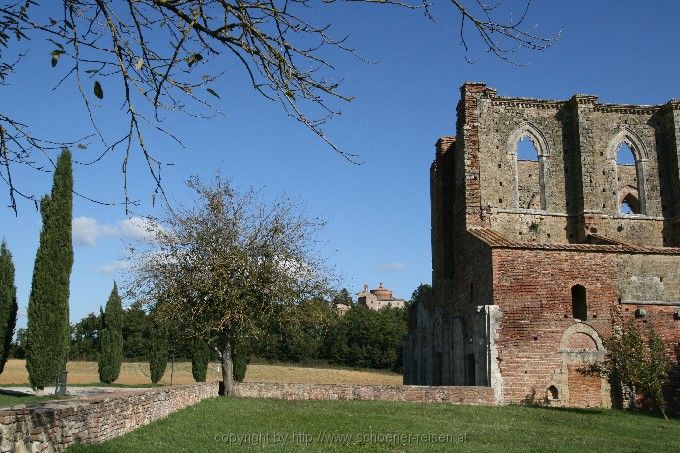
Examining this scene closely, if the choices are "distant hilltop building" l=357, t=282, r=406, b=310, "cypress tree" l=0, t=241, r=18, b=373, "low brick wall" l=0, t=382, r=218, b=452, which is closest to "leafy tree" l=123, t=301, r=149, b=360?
"cypress tree" l=0, t=241, r=18, b=373

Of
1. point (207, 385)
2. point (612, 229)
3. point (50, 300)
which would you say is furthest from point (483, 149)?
point (50, 300)

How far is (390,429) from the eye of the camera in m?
13.2

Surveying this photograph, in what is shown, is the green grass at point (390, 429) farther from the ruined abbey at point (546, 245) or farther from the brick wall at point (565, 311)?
the ruined abbey at point (546, 245)

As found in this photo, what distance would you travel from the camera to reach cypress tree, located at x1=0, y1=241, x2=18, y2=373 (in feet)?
93.2

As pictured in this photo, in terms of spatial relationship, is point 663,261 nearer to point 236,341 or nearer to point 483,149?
point 483,149

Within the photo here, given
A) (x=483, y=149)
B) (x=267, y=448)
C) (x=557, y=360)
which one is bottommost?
(x=267, y=448)

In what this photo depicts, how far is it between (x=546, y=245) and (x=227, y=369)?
11.1 meters

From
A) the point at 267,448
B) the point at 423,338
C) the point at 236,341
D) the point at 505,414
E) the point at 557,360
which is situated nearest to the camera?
the point at 267,448

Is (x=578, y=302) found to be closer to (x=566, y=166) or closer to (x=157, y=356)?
(x=566, y=166)

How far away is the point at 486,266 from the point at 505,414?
5514 millimetres

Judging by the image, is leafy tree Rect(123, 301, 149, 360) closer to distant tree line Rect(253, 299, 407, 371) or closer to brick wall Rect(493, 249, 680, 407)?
distant tree line Rect(253, 299, 407, 371)

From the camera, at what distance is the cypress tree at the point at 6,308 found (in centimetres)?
2842

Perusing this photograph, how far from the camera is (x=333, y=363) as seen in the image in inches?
2726

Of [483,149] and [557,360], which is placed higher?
[483,149]
